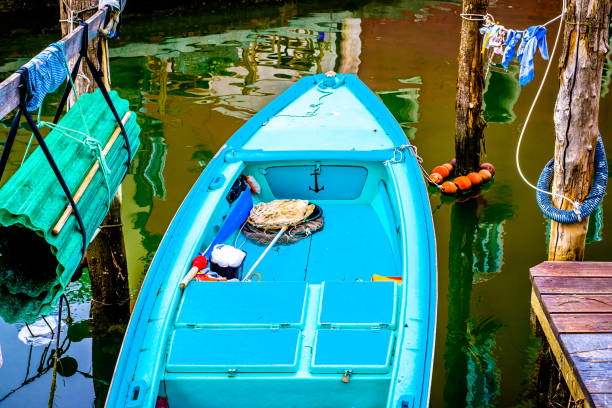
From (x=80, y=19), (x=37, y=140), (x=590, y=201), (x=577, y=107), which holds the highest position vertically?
(x=80, y=19)

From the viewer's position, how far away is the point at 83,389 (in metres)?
5.45

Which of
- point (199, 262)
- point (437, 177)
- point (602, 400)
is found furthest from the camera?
point (437, 177)

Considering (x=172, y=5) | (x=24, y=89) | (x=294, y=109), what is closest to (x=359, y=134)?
(x=294, y=109)

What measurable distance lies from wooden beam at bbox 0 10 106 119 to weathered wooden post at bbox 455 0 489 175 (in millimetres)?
4505

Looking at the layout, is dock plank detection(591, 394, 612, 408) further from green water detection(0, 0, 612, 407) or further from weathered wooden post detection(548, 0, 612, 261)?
green water detection(0, 0, 612, 407)

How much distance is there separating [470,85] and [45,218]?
19.3ft

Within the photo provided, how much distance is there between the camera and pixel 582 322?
416 cm

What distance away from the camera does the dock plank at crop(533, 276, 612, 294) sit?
4.45 m

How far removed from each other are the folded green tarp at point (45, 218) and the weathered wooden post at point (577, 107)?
327 centimetres

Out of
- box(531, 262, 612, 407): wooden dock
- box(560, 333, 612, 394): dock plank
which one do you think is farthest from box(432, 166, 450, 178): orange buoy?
box(560, 333, 612, 394): dock plank

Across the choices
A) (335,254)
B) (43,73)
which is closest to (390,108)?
(335,254)

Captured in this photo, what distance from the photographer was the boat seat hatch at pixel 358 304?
4316 mm

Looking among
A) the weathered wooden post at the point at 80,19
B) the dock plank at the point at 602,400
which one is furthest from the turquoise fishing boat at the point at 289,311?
the weathered wooden post at the point at 80,19

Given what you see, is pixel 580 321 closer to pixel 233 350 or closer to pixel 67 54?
pixel 233 350
